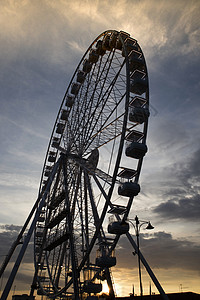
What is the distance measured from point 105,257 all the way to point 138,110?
978 centimetres

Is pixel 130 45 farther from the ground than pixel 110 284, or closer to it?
farther from the ground

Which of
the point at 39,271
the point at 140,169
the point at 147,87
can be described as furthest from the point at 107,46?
the point at 39,271

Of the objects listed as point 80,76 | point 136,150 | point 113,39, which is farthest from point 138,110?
point 80,76

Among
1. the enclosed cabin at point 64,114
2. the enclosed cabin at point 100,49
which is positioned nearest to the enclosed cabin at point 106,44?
the enclosed cabin at point 100,49

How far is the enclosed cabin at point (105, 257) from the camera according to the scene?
1644 cm

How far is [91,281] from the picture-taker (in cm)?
1850

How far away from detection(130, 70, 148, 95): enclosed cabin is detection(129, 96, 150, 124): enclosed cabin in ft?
3.18

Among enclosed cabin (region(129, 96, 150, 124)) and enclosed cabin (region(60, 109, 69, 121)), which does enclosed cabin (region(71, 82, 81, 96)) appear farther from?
enclosed cabin (region(129, 96, 150, 124))

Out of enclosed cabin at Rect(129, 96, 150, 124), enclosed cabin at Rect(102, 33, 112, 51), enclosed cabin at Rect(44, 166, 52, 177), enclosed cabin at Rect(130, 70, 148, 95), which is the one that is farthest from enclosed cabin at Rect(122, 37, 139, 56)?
enclosed cabin at Rect(44, 166, 52, 177)

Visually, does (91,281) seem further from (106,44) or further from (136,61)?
(106,44)

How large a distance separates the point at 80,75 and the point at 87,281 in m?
19.2

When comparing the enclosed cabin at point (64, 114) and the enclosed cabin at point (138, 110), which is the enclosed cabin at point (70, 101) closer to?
the enclosed cabin at point (64, 114)

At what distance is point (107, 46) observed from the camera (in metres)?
22.9

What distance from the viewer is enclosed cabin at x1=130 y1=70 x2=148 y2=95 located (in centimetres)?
1866
